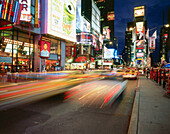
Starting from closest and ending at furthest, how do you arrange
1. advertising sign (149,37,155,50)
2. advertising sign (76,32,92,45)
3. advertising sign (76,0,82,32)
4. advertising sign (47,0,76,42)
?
advertising sign (149,37,155,50) → advertising sign (47,0,76,42) → advertising sign (76,0,82,32) → advertising sign (76,32,92,45)

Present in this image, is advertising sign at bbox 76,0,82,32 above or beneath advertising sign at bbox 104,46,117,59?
above

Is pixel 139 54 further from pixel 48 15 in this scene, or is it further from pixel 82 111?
pixel 82 111

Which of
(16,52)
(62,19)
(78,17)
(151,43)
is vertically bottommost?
(16,52)

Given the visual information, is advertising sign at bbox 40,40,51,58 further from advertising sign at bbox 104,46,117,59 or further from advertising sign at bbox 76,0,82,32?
advertising sign at bbox 104,46,117,59

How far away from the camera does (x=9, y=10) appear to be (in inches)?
778

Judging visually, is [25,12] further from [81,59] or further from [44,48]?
[81,59]

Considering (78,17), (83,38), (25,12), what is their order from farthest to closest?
(83,38), (78,17), (25,12)

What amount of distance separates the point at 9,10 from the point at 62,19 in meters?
26.8

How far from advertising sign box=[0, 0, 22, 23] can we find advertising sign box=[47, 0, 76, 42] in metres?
17.1

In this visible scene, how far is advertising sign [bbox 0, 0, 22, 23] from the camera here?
61.9ft

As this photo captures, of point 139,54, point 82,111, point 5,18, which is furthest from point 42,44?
point 139,54

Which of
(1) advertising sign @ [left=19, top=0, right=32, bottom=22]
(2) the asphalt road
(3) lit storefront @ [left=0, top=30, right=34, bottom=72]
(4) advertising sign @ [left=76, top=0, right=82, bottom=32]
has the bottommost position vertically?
(2) the asphalt road

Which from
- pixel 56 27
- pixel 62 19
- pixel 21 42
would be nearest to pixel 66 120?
pixel 21 42

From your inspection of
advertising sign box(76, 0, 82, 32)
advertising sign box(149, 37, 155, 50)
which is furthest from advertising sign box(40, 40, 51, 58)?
advertising sign box(76, 0, 82, 32)
